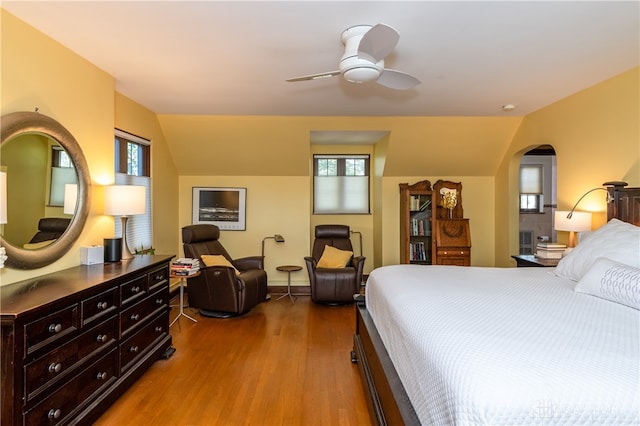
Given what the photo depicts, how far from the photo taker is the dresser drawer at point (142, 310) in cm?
242

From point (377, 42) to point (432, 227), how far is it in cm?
373

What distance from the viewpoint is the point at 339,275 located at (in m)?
4.59

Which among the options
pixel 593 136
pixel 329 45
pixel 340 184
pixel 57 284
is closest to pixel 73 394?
pixel 57 284

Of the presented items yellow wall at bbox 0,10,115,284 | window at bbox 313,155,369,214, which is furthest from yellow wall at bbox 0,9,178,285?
window at bbox 313,155,369,214

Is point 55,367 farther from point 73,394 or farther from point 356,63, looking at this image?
point 356,63

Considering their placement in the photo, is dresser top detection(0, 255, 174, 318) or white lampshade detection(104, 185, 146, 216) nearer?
dresser top detection(0, 255, 174, 318)

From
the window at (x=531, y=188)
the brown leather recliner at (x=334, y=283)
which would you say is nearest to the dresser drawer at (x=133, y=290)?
the brown leather recliner at (x=334, y=283)

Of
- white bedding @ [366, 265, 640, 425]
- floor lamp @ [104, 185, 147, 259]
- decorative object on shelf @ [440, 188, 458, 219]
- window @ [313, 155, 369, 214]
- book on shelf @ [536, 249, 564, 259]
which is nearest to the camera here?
white bedding @ [366, 265, 640, 425]

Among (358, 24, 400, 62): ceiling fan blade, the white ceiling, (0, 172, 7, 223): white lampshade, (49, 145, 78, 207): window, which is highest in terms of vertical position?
the white ceiling

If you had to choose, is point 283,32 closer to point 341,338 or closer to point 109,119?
point 109,119

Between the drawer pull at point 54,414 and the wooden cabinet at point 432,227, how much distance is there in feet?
14.2

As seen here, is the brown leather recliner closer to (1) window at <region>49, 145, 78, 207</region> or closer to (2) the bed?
(2) the bed

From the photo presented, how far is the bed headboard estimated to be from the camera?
284cm

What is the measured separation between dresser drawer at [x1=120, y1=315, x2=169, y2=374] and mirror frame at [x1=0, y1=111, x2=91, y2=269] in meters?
0.76
